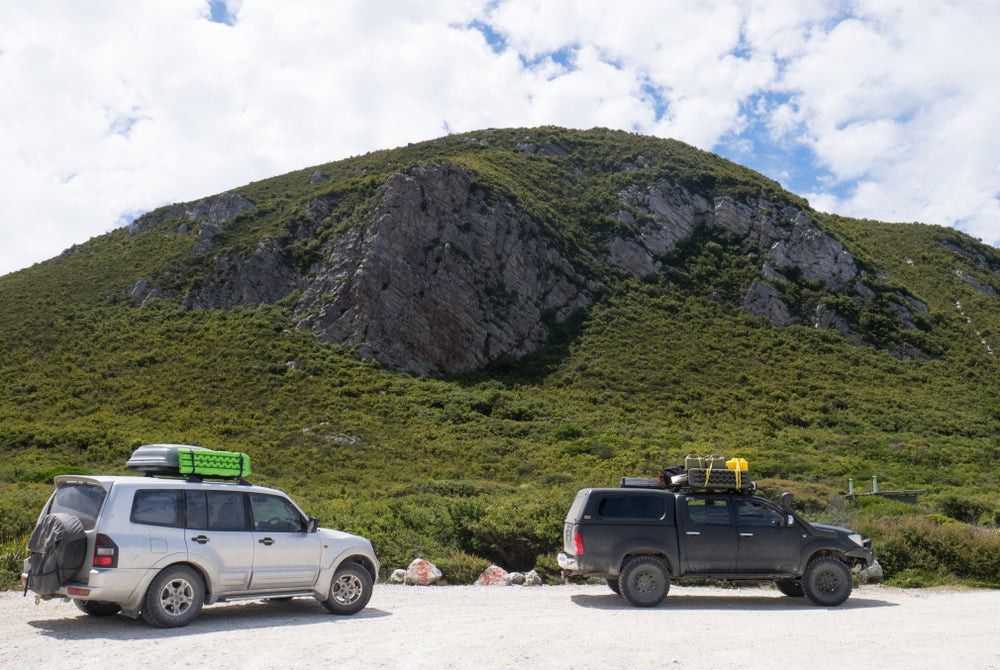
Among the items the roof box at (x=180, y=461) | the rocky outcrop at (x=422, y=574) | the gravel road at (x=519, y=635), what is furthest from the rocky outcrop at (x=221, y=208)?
the roof box at (x=180, y=461)

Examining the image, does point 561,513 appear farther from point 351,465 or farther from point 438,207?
point 438,207

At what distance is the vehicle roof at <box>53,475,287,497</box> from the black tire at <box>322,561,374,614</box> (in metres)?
1.45

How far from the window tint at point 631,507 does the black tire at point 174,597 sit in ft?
18.9

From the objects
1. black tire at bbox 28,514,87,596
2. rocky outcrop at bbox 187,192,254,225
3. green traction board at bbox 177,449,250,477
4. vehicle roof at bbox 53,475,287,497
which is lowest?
black tire at bbox 28,514,87,596

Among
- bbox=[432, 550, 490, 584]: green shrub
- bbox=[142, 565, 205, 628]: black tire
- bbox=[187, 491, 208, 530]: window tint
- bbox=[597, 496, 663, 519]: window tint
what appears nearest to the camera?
bbox=[142, 565, 205, 628]: black tire

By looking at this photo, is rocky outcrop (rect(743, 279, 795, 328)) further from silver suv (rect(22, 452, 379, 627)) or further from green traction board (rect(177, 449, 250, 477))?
green traction board (rect(177, 449, 250, 477))

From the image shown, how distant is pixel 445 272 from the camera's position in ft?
182

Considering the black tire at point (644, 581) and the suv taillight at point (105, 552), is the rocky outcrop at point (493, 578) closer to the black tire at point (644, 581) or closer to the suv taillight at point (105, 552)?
the black tire at point (644, 581)

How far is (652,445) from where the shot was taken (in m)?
36.5

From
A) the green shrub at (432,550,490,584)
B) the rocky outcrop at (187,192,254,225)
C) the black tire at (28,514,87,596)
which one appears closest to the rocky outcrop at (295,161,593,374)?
the rocky outcrop at (187,192,254,225)

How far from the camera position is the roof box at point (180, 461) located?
29.8ft

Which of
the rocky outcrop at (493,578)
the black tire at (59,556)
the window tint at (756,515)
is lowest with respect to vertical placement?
the rocky outcrop at (493,578)

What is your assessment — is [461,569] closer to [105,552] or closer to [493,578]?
[493,578]

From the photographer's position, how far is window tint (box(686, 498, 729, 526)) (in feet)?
36.1
